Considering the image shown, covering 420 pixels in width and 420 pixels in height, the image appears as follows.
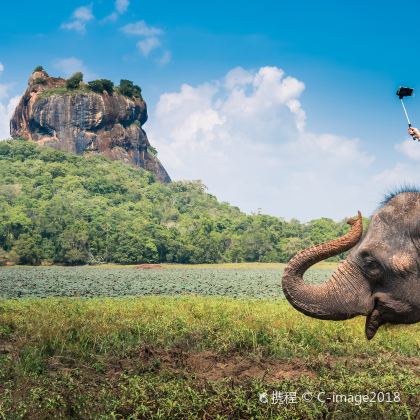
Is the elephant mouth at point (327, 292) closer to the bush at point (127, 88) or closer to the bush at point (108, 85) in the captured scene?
the bush at point (108, 85)

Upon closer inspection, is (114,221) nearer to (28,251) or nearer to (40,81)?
(28,251)

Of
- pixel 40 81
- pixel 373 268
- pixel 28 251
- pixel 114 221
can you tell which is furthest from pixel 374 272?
pixel 40 81

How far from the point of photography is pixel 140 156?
4904 inches

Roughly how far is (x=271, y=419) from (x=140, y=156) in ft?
399

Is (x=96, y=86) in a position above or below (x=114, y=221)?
above

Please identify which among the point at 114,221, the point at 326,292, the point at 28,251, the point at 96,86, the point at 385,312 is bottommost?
the point at 28,251

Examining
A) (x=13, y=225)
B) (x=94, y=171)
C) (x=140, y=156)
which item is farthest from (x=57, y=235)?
(x=140, y=156)

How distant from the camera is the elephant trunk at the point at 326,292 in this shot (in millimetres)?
4121

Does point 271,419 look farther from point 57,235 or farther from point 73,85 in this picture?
point 73,85

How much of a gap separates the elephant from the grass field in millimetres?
423

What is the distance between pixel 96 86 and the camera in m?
109

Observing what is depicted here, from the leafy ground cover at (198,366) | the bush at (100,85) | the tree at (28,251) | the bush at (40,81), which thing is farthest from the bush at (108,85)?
the leafy ground cover at (198,366)

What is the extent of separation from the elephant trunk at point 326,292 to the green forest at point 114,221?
5114cm

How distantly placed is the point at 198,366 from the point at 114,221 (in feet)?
219
